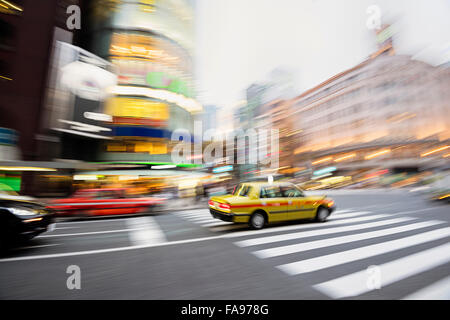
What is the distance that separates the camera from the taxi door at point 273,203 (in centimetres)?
634

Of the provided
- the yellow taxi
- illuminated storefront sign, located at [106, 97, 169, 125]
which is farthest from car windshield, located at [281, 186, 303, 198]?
illuminated storefront sign, located at [106, 97, 169, 125]

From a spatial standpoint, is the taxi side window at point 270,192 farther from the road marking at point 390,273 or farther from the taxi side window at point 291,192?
the road marking at point 390,273

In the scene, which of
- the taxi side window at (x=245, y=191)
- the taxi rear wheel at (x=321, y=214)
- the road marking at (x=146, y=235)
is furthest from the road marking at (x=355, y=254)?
the road marking at (x=146, y=235)

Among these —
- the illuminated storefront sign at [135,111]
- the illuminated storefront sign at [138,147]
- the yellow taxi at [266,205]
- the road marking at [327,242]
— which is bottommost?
the road marking at [327,242]

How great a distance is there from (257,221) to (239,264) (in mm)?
2631

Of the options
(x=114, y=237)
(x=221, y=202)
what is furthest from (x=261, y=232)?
(x=114, y=237)

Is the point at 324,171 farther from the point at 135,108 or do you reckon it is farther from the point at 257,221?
the point at 257,221

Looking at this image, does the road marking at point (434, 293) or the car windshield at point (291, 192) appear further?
the car windshield at point (291, 192)

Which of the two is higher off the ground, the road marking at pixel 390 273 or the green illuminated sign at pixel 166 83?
the green illuminated sign at pixel 166 83

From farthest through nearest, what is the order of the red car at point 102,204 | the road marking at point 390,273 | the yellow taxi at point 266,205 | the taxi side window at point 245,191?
the red car at point 102,204 < the taxi side window at point 245,191 < the yellow taxi at point 266,205 < the road marking at point 390,273

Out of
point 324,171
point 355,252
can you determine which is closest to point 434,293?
point 355,252

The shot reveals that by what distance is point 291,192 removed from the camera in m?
6.81

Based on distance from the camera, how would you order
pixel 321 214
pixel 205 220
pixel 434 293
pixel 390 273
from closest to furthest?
pixel 434 293
pixel 390 273
pixel 321 214
pixel 205 220

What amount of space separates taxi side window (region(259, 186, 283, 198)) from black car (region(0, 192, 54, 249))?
5420 millimetres
